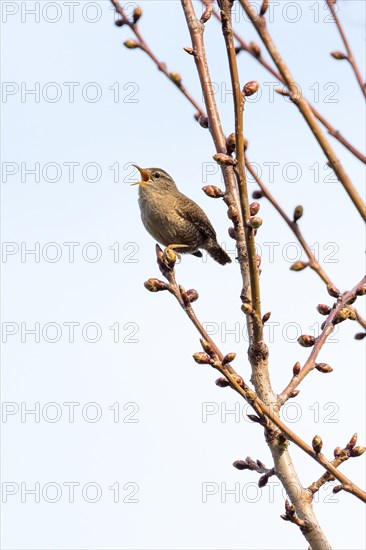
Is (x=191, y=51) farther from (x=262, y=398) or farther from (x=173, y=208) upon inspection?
(x=173, y=208)

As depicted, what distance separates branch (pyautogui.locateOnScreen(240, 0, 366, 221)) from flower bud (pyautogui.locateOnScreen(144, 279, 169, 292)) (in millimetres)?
1303

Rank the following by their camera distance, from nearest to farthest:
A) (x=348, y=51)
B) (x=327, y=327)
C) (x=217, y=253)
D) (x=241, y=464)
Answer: (x=348, y=51), (x=327, y=327), (x=241, y=464), (x=217, y=253)

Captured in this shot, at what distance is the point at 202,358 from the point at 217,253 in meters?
4.29

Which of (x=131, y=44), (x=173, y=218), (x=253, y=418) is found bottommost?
(x=253, y=418)

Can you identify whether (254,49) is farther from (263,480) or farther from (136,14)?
(263,480)

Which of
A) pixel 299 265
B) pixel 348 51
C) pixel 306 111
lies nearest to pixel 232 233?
pixel 299 265

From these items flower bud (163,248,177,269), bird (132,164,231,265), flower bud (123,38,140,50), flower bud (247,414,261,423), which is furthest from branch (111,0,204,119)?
bird (132,164,231,265)

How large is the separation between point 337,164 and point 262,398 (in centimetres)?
134

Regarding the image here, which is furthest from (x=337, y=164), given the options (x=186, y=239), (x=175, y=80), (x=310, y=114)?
(x=186, y=239)

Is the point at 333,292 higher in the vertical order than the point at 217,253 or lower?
lower

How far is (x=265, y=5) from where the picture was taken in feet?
8.20

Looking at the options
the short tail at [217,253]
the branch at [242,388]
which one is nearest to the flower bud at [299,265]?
the branch at [242,388]

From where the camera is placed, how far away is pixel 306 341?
340cm

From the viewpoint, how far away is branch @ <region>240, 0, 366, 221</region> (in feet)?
6.97
